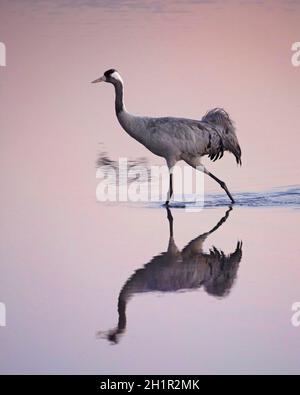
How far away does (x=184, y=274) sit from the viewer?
29.5ft

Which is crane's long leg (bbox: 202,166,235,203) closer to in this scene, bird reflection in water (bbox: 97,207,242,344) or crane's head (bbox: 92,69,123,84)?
crane's head (bbox: 92,69,123,84)

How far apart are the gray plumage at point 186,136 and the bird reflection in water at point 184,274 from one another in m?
2.41

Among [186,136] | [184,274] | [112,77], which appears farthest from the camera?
[112,77]

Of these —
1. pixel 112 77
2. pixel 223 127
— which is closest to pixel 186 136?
pixel 223 127

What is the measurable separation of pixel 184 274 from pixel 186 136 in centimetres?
346

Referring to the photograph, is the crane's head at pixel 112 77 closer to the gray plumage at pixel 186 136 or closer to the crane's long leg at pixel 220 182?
the gray plumage at pixel 186 136

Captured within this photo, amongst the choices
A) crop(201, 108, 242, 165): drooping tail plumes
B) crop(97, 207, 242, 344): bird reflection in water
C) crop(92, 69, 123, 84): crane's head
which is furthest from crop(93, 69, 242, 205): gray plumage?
crop(97, 207, 242, 344): bird reflection in water

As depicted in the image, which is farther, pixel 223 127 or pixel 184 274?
pixel 223 127

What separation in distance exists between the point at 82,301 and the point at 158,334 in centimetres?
89

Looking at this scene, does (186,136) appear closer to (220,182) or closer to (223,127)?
(223,127)

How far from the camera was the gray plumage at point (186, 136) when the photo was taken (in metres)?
12.2

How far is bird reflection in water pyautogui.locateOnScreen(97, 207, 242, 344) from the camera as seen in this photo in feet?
28.0

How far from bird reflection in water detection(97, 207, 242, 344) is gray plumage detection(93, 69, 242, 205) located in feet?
7.92
